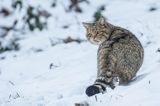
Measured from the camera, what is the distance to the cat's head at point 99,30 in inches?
348

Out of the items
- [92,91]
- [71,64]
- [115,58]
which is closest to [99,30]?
[115,58]

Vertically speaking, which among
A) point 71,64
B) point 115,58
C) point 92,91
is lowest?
point 71,64

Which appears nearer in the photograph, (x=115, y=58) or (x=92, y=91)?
(x=92, y=91)

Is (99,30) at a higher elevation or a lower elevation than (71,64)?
higher

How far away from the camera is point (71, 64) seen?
35.1 feet

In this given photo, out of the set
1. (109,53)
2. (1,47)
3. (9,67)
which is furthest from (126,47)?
(1,47)

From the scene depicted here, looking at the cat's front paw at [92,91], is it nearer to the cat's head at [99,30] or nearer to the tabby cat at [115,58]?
the tabby cat at [115,58]

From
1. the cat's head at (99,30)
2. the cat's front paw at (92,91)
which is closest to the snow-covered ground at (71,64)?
the cat's front paw at (92,91)

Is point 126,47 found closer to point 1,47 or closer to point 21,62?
point 21,62

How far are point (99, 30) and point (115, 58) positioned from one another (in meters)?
1.03

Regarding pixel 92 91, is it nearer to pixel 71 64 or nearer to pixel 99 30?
pixel 99 30

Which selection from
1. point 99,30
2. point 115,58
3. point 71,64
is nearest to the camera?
point 115,58

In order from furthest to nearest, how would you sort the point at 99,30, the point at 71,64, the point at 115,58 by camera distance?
the point at 71,64
the point at 99,30
the point at 115,58

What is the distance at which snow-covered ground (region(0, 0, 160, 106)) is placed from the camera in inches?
292
